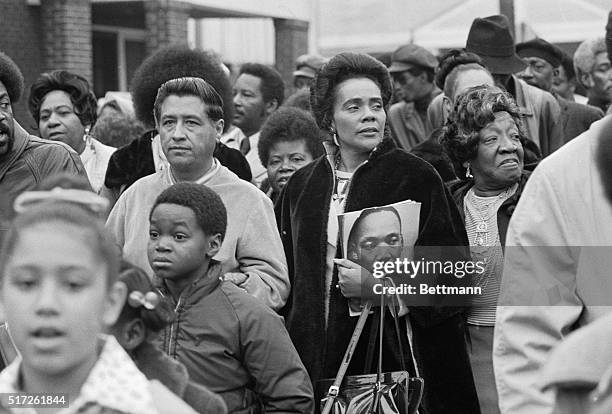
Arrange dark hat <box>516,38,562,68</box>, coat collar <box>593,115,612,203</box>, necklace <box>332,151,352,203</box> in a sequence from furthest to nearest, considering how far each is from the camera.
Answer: dark hat <box>516,38,562,68</box>, necklace <box>332,151,352,203</box>, coat collar <box>593,115,612,203</box>

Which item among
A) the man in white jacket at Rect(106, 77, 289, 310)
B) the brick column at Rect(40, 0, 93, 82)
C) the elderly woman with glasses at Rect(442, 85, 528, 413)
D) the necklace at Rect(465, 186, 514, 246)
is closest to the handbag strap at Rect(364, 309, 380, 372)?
the man in white jacket at Rect(106, 77, 289, 310)

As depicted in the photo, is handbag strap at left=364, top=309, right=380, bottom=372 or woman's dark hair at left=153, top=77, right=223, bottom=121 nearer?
handbag strap at left=364, top=309, right=380, bottom=372

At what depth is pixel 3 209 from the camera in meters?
4.88

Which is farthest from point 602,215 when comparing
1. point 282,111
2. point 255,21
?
point 255,21

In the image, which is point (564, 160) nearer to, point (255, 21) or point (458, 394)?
point (458, 394)

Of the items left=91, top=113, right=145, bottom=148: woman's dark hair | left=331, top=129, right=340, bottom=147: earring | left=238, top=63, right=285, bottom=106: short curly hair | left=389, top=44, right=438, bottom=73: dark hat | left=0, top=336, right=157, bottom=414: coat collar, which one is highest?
left=389, top=44, right=438, bottom=73: dark hat

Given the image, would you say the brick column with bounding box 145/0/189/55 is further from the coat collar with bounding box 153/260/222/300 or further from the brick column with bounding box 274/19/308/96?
the coat collar with bounding box 153/260/222/300

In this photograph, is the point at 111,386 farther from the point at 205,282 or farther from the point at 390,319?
the point at 390,319

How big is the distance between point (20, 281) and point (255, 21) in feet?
65.9

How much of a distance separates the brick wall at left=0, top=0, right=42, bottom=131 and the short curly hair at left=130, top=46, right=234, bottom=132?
9.73 metres

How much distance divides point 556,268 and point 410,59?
6174mm

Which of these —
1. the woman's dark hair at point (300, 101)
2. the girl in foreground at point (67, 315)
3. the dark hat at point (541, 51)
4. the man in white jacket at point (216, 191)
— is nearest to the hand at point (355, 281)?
the man in white jacket at point (216, 191)

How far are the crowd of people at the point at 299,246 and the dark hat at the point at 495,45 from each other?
0.01 metres

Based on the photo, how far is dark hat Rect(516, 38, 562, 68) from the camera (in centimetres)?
945
